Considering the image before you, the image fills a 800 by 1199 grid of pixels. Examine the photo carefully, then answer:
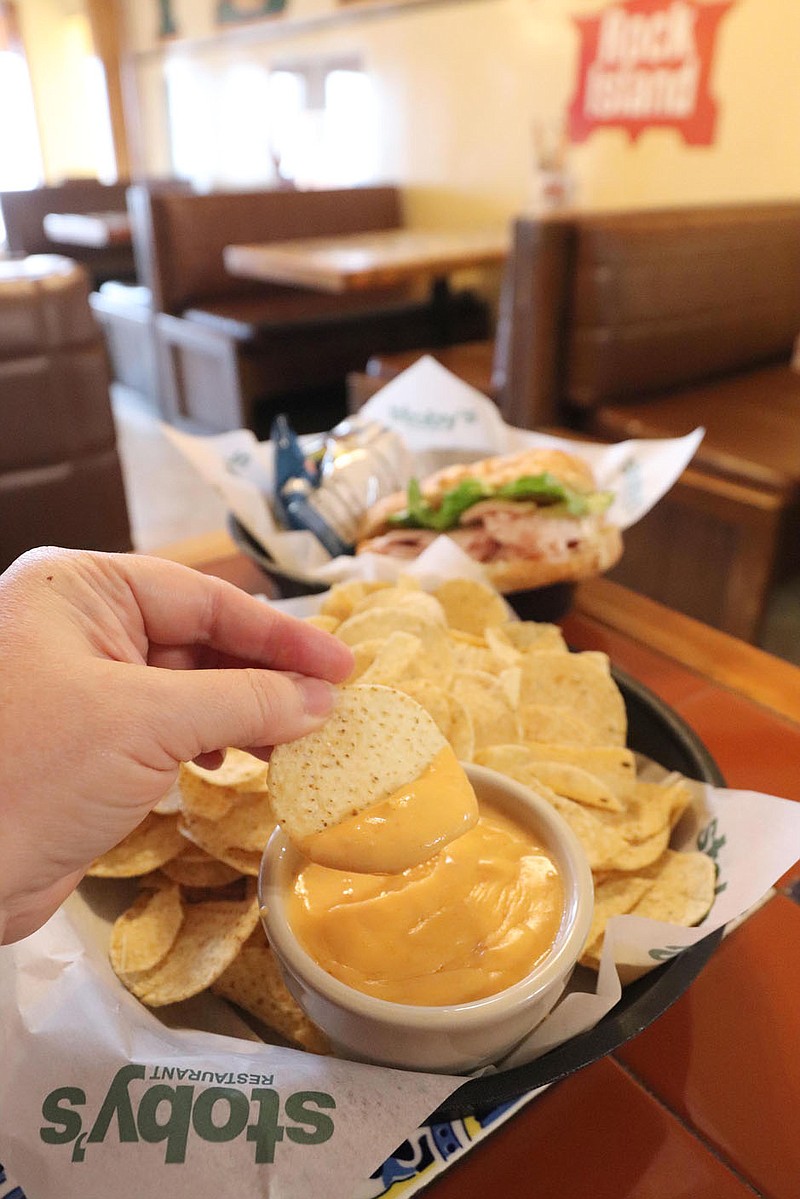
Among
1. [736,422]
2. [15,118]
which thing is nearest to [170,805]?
[736,422]

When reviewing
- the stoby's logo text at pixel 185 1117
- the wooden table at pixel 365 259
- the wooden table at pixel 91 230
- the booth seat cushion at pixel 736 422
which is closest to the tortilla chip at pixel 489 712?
the stoby's logo text at pixel 185 1117

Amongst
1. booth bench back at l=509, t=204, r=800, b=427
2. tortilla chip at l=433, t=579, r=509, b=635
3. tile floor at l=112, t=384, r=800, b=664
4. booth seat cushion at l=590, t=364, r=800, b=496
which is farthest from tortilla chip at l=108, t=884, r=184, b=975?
tile floor at l=112, t=384, r=800, b=664

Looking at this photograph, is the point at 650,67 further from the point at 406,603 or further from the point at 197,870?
the point at 197,870

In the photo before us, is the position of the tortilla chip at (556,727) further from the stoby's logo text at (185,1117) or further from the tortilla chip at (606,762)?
the stoby's logo text at (185,1117)

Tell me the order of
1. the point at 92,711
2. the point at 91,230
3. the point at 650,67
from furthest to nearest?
the point at 91,230 → the point at 650,67 → the point at 92,711

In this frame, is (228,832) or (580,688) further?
(580,688)

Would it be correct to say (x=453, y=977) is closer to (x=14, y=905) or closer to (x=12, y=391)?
(x=14, y=905)

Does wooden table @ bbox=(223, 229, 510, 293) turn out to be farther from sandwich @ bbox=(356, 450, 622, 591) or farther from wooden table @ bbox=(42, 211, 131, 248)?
sandwich @ bbox=(356, 450, 622, 591)
